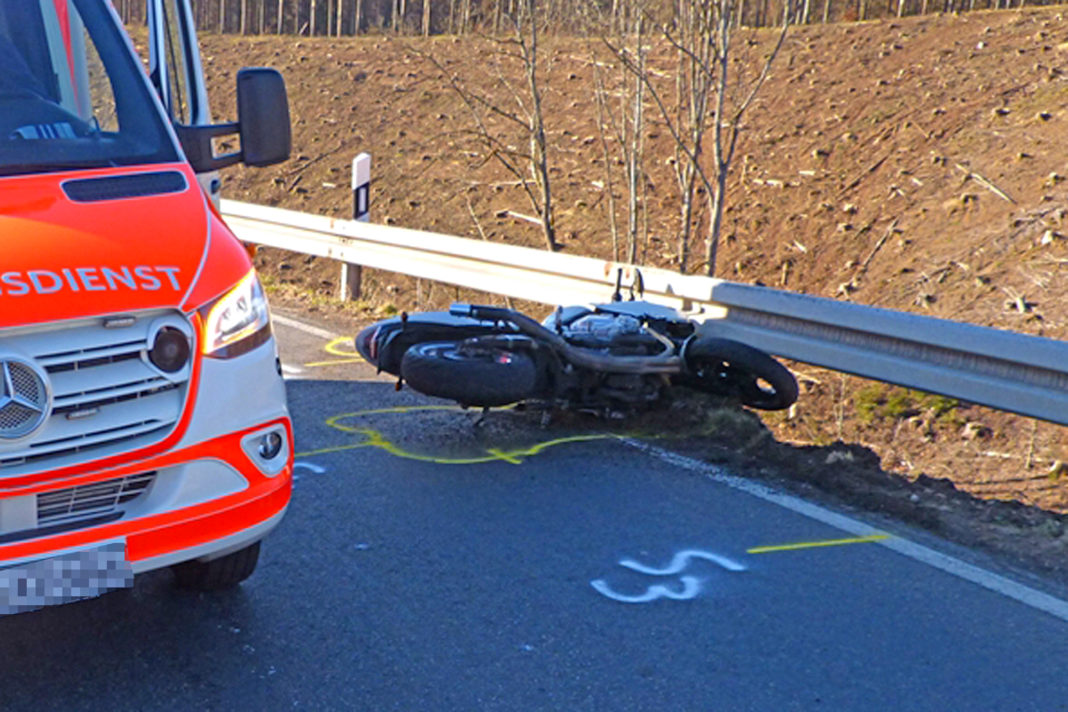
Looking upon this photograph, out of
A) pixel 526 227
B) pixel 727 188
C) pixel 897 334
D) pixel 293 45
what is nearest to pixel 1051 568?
pixel 897 334

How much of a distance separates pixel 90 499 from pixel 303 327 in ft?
19.8

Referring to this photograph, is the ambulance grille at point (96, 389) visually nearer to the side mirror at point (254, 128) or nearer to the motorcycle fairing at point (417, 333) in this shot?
the side mirror at point (254, 128)

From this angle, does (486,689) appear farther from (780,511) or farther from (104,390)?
(780,511)

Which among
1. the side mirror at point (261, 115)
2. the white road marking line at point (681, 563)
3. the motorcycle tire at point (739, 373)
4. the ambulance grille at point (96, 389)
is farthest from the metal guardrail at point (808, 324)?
the ambulance grille at point (96, 389)

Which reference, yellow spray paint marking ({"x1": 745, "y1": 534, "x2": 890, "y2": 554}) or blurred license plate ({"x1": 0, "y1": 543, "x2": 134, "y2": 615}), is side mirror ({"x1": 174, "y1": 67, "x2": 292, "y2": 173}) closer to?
blurred license plate ({"x1": 0, "y1": 543, "x2": 134, "y2": 615})

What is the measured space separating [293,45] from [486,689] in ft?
76.8

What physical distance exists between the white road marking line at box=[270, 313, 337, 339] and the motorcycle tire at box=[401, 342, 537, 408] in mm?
3089

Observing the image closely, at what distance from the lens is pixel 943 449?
7410mm

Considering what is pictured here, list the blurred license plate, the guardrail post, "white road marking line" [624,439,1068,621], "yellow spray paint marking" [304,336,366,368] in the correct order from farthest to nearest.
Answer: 1. the guardrail post
2. "yellow spray paint marking" [304,336,366,368]
3. "white road marking line" [624,439,1068,621]
4. the blurred license plate


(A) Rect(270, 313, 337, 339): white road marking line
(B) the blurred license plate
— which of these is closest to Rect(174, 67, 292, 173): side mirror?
(B) the blurred license plate

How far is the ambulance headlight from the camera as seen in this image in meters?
3.72

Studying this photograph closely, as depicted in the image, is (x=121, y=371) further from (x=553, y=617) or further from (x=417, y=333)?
(x=417, y=333)

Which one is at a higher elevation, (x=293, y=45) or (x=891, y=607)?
(x=293, y=45)

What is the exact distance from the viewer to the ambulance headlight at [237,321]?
3719mm
